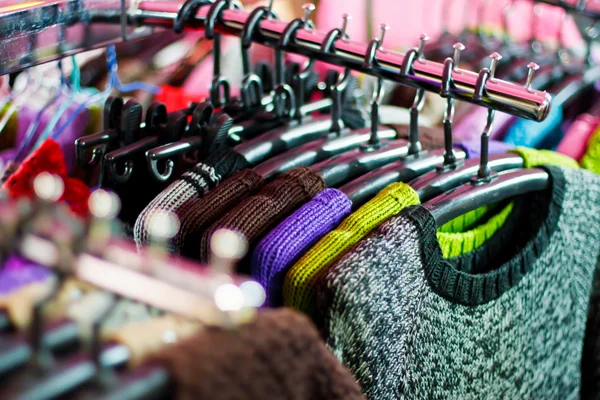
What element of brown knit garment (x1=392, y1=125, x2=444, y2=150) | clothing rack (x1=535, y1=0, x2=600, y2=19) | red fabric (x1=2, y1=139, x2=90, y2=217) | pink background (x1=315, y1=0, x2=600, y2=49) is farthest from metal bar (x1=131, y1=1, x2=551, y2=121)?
pink background (x1=315, y1=0, x2=600, y2=49)

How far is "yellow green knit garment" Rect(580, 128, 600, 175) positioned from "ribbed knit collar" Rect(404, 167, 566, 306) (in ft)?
0.39

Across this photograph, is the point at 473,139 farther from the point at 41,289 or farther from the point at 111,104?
the point at 41,289

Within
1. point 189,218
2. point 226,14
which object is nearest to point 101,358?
point 189,218

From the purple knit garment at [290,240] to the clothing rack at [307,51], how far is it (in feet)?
0.53

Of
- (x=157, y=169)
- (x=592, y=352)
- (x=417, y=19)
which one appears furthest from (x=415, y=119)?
(x=417, y=19)

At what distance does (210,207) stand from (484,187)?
268 mm

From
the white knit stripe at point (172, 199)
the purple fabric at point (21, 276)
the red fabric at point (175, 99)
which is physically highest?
the purple fabric at point (21, 276)

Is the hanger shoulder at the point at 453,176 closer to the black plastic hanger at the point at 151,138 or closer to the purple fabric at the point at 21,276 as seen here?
the black plastic hanger at the point at 151,138

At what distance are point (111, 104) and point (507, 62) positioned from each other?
2.32ft

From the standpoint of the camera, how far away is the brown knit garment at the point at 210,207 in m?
0.55

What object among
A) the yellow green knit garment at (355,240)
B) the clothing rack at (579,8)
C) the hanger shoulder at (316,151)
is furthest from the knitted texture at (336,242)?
the clothing rack at (579,8)

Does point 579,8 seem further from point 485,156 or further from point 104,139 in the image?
point 104,139

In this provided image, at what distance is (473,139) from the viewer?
91 centimetres

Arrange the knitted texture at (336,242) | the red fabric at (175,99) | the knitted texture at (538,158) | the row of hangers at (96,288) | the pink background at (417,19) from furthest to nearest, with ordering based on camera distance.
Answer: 1. the pink background at (417,19)
2. the red fabric at (175,99)
3. the knitted texture at (538,158)
4. the knitted texture at (336,242)
5. the row of hangers at (96,288)
